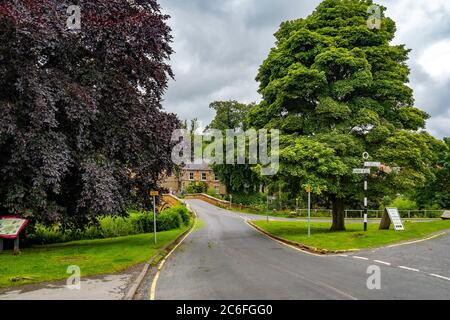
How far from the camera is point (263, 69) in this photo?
30797mm

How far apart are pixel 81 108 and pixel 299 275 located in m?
10.7

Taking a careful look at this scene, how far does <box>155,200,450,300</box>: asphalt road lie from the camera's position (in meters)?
9.97

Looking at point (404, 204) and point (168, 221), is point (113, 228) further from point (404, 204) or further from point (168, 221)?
point (404, 204)

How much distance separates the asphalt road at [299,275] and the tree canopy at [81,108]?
5.06 metres

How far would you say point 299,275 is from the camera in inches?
492

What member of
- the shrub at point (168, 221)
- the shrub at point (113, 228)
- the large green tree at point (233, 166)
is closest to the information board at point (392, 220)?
the shrub at point (113, 228)

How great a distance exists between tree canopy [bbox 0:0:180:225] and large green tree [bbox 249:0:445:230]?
312 inches

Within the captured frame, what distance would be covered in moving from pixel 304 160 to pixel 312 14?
11815 mm

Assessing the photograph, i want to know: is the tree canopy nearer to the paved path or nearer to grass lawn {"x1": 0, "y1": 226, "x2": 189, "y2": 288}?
grass lawn {"x1": 0, "y1": 226, "x2": 189, "y2": 288}

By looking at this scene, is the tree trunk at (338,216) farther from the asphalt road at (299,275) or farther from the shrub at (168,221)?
the shrub at (168,221)

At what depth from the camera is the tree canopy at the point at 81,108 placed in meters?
16.8

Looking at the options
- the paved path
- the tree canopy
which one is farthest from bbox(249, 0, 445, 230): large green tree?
the paved path
